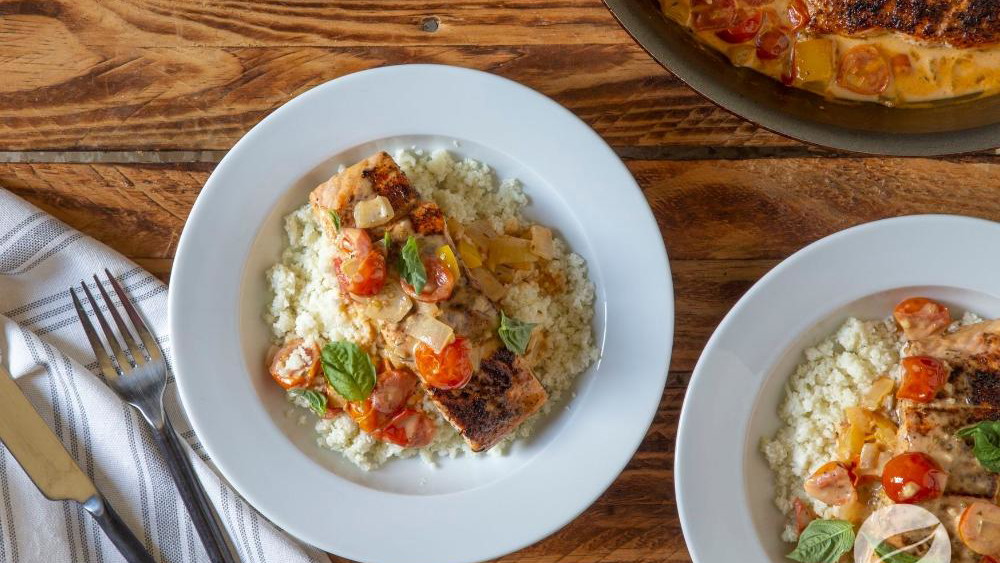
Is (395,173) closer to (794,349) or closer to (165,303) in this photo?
(165,303)

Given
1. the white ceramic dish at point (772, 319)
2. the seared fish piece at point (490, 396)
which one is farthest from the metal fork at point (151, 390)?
the white ceramic dish at point (772, 319)

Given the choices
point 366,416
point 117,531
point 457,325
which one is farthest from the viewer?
point 117,531

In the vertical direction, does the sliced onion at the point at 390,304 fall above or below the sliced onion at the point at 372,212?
below

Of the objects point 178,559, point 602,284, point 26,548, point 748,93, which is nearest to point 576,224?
point 602,284

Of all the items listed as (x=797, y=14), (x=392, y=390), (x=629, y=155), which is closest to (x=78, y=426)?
(x=392, y=390)

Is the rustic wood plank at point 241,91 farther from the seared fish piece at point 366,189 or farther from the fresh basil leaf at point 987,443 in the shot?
the fresh basil leaf at point 987,443

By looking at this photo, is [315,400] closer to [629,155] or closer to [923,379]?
[629,155]

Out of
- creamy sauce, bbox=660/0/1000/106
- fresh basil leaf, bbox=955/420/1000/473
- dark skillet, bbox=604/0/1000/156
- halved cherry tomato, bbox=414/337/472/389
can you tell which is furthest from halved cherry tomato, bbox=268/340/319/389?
fresh basil leaf, bbox=955/420/1000/473
